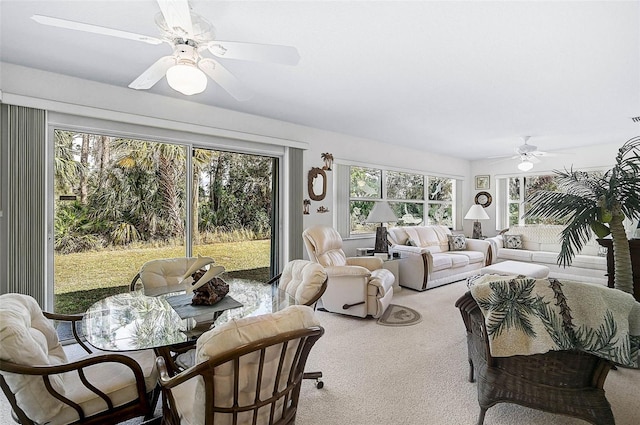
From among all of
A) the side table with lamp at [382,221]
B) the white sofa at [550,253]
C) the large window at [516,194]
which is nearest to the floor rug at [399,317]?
the side table with lamp at [382,221]

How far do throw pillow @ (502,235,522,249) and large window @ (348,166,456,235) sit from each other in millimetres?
1310

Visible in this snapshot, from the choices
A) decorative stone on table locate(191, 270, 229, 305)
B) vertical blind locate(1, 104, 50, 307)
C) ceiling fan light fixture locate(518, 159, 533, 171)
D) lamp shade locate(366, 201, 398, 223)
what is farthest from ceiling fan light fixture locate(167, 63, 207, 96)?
ceiling fan light fixture locate(518, 159, 533, 171)

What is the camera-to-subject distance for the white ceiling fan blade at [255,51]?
5.45 feet

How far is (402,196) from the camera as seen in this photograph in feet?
20.6

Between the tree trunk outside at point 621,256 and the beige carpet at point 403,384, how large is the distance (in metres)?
0.71

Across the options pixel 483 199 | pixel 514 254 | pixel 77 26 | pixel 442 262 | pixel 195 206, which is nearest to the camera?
pixel 77 26

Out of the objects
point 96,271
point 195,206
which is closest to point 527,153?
point 195,206

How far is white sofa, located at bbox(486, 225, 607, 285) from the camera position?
5.01 metres

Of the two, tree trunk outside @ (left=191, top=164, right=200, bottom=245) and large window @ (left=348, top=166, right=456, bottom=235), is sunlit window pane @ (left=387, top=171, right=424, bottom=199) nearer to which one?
large window @ (left=348, top=166, right=456, bottom=235)

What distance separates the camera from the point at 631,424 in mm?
1800

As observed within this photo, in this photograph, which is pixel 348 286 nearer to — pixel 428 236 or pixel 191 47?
pixel 191 47

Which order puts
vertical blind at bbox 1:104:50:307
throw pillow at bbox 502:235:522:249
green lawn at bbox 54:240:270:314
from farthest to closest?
throw pillow at bbox 502:235:522:249 < green lawn at bbox 54:240:270:314 < vertical blind at bbox 1:104:50:307

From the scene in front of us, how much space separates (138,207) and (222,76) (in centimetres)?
208

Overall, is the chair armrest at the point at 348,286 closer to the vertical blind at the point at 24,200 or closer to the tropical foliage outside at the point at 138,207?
the tropical foliage outside at the point at 138,207
